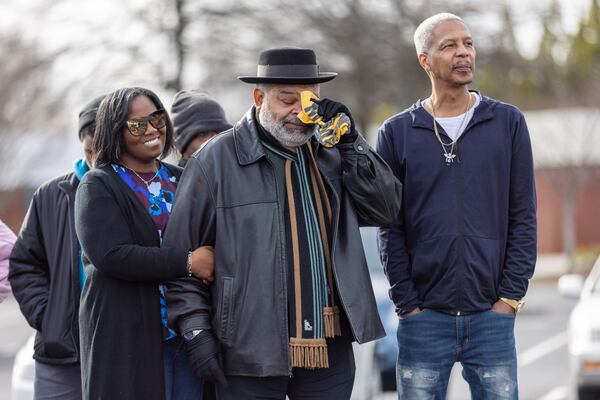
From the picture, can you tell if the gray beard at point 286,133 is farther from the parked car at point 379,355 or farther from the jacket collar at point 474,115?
the parked car at point 379,355

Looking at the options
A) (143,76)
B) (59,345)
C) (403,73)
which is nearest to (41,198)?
(59,345)

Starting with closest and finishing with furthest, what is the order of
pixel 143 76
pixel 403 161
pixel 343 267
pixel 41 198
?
pixel 343 267 → pixel 403 161 → pixel 41 198 → pixel 143 76

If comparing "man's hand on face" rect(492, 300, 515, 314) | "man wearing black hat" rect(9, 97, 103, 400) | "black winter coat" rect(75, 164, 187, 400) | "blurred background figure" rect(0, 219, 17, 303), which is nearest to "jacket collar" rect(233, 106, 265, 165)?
"black winter coat" rect(75, 164, 187, 400)

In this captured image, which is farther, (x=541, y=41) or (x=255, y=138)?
(x=541, y=41)

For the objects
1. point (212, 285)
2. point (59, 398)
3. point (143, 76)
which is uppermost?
point (143, 76)

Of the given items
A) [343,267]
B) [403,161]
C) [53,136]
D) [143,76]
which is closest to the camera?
[343,267]

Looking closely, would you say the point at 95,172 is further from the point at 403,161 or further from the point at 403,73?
the point at 403,73

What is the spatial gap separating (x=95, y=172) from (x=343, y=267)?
3.69ft

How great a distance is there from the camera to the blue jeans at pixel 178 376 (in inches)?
192

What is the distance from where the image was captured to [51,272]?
209 inches

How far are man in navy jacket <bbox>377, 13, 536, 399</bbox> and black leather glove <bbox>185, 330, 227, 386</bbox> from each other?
2.83ft

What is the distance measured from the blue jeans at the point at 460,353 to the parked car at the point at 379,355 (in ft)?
8.79

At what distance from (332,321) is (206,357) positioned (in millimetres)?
525

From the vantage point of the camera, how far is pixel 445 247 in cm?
480
